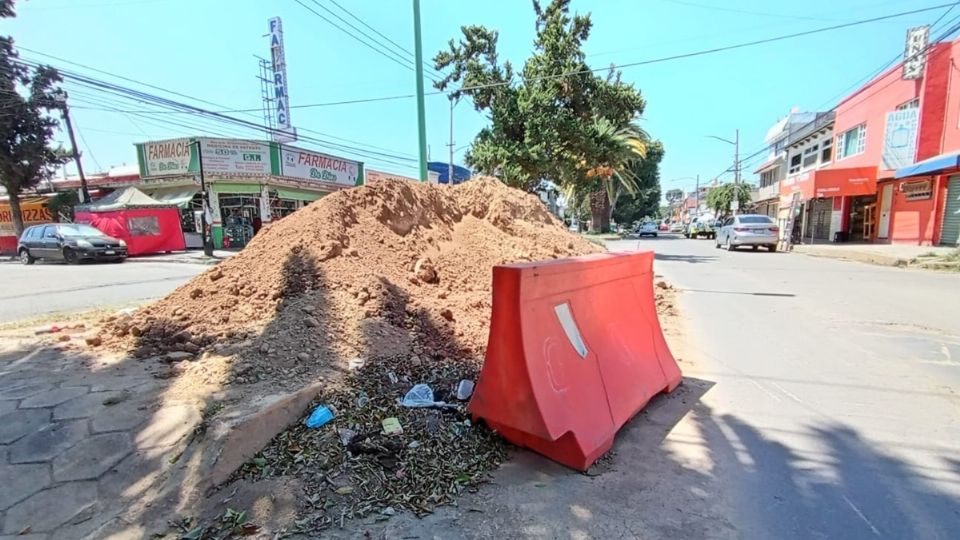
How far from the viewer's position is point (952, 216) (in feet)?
56.3

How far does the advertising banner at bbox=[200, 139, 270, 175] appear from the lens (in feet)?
73.3

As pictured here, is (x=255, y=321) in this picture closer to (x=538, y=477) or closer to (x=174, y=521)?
(x=174, y=521)

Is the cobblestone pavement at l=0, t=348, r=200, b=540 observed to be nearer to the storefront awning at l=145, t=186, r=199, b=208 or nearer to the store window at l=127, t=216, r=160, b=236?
the store window at l=127, t=216, r=160, b=236

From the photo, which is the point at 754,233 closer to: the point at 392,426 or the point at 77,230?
the point at 392,426

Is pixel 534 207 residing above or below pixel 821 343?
above

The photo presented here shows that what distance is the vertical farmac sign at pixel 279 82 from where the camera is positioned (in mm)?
23094

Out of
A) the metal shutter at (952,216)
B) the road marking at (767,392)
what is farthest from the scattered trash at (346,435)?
the metal shutter at (952,216)

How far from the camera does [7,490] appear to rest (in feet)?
8.48

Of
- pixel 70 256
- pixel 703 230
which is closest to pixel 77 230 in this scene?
pixel 70 256

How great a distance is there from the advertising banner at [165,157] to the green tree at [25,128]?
419 centimetres

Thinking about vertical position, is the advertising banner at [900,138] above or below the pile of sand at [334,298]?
above

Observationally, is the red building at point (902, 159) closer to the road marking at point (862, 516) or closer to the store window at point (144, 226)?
the road marking at point (862, 516)

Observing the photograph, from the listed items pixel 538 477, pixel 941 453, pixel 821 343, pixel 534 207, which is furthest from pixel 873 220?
pixel 538 477

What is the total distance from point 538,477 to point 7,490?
3.04m
